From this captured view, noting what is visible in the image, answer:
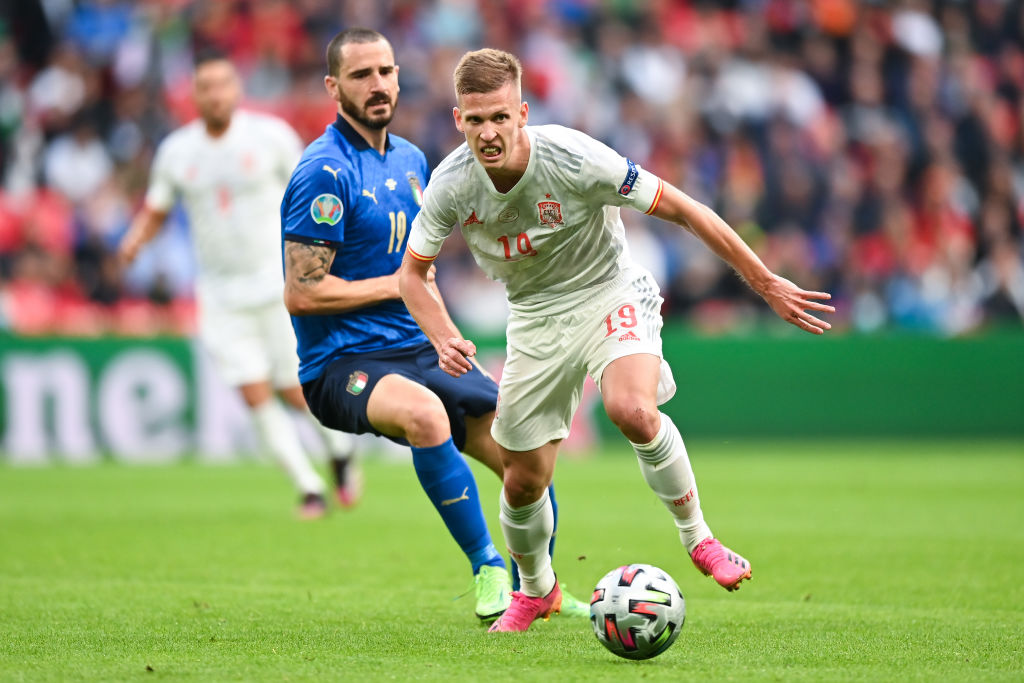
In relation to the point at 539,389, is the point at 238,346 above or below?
below

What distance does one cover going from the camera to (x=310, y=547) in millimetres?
8750

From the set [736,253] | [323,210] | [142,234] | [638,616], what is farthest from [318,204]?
[142,234]

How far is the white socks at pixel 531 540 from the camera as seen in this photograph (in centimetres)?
608

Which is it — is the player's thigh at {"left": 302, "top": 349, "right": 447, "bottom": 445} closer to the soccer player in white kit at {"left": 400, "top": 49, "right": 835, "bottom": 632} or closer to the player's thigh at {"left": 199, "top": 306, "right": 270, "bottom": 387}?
the soccer player in white kit at {"left": 400, "top": 49, "right": 835, "bottom": 632}

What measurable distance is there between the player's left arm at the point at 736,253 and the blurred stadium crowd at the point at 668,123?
1075 cm

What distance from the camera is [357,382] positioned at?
6.55 meters

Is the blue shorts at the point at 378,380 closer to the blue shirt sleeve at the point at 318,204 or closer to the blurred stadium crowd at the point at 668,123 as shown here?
the blue shirt sleeve at the point at 318,204

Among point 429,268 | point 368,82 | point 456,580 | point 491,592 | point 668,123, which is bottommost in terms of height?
point 456,580

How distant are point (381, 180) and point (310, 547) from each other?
2.85 m

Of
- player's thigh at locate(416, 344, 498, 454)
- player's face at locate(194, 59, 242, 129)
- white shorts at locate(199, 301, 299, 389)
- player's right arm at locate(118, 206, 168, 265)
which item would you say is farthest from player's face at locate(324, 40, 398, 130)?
player's right arm at locate(118, 206, 168, 265)

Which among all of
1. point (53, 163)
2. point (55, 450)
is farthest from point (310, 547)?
point (53, 163)

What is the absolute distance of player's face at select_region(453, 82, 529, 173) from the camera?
5.53 meters

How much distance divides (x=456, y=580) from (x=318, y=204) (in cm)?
224

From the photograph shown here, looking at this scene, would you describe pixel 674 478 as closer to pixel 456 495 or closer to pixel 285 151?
pixel 456 495
